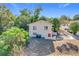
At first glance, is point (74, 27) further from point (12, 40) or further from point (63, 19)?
point (12, 40)

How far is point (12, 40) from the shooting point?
6.38 feet

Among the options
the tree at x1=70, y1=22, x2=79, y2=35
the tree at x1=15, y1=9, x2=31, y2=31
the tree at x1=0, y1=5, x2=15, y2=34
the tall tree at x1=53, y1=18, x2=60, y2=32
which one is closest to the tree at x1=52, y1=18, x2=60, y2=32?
the tall tree at x1=53, y1=18, x2=60, y2=32

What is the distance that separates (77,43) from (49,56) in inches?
11.1

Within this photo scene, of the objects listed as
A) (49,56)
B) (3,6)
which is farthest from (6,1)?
(49,56)

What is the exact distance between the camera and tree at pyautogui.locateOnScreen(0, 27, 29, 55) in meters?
1.93

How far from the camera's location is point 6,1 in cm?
196

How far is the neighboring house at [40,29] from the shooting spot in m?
1.95

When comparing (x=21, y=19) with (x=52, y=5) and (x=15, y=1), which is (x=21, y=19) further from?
(x=52, y=5)

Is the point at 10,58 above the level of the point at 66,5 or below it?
below

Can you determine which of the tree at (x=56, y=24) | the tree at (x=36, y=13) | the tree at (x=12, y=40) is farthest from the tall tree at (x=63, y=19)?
the tree at (x=12, y=40)

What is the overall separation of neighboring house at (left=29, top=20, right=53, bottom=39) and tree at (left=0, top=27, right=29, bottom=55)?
6cm

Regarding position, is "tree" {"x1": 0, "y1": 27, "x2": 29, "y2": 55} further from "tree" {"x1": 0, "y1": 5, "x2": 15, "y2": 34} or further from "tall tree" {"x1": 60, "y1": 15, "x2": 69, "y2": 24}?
"tall tree" {"x1": 60, "y1": 15, "x2": 69, "y2": 24}

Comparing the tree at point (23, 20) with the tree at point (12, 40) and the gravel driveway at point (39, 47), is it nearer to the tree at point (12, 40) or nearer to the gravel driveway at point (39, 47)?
the tree at point (12, 40)

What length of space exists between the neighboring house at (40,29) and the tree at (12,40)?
0.06 m
